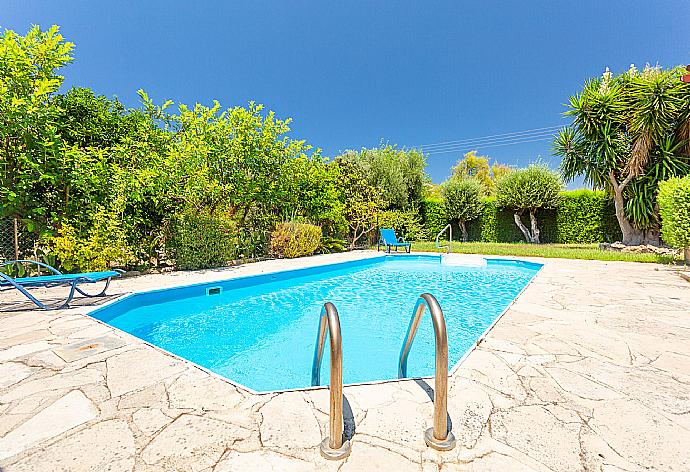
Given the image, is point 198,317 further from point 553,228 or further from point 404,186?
point 553,228

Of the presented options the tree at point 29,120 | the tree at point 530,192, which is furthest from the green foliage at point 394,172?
the tree at point 29,120

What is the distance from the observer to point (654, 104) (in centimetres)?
1057

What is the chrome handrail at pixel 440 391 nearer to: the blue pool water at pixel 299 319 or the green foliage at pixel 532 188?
the blue pool water at pixel 299 319

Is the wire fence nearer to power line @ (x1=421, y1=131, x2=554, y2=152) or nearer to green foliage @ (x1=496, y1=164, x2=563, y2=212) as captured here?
green foliage @ (x1=496, y1=164, x2=563, y2=212)

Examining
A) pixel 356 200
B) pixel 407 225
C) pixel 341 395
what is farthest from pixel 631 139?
pixel 341 395

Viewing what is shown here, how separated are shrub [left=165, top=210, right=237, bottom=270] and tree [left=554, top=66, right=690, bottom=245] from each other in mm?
12978

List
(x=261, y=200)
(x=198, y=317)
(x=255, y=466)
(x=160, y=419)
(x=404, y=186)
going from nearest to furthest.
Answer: (x=255, y=466) < (x=160, y=419) < (x=198, y=317) < (x=261, y=200) < (x=404, y=186)

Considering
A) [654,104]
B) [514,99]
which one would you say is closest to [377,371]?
[654,104]

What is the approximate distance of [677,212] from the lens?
299 inches

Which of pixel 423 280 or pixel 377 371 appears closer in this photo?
pixel 377 371

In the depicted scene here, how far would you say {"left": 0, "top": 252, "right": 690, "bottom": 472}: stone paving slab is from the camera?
156 centimetres

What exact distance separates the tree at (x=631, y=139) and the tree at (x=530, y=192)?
2797 millimetres

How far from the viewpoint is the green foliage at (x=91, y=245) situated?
6145 millimetres

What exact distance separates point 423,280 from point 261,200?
5521mm
